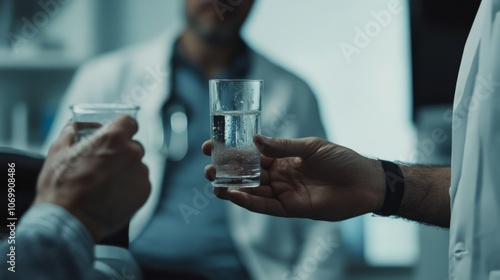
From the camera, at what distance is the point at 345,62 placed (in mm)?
2658

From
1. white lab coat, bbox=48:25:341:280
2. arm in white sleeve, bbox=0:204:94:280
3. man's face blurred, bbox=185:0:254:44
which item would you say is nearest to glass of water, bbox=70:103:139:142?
arm in white sleeve, bbox=0:204:94:280

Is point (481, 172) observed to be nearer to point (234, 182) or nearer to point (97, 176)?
point (234, 182)

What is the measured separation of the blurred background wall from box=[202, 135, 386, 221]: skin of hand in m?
1.19

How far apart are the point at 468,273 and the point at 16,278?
0.85m

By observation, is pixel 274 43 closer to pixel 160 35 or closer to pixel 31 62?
pixel 160 35

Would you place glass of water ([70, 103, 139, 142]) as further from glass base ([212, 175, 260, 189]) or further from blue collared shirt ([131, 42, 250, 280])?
blue collared shirt ([131, 42, 250, 280])

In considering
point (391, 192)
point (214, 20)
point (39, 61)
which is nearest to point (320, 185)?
point (391, 192)

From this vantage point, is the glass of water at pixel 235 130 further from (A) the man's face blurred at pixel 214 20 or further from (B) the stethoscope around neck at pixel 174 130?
(A) the man's face blurred at pixel 214 20

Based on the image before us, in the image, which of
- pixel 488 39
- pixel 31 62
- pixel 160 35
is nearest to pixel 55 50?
pixel 31 62

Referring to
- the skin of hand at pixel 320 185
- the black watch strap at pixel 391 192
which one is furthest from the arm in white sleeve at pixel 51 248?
the black watch strap at pixel 391 192

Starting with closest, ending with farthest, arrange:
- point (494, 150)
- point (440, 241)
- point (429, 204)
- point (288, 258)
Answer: point (494, 150) → point (429, 204) → point (288, 258) → point (440, 241)

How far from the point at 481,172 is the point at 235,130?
1.29 feet

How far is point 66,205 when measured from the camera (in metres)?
1.55

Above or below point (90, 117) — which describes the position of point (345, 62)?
above
